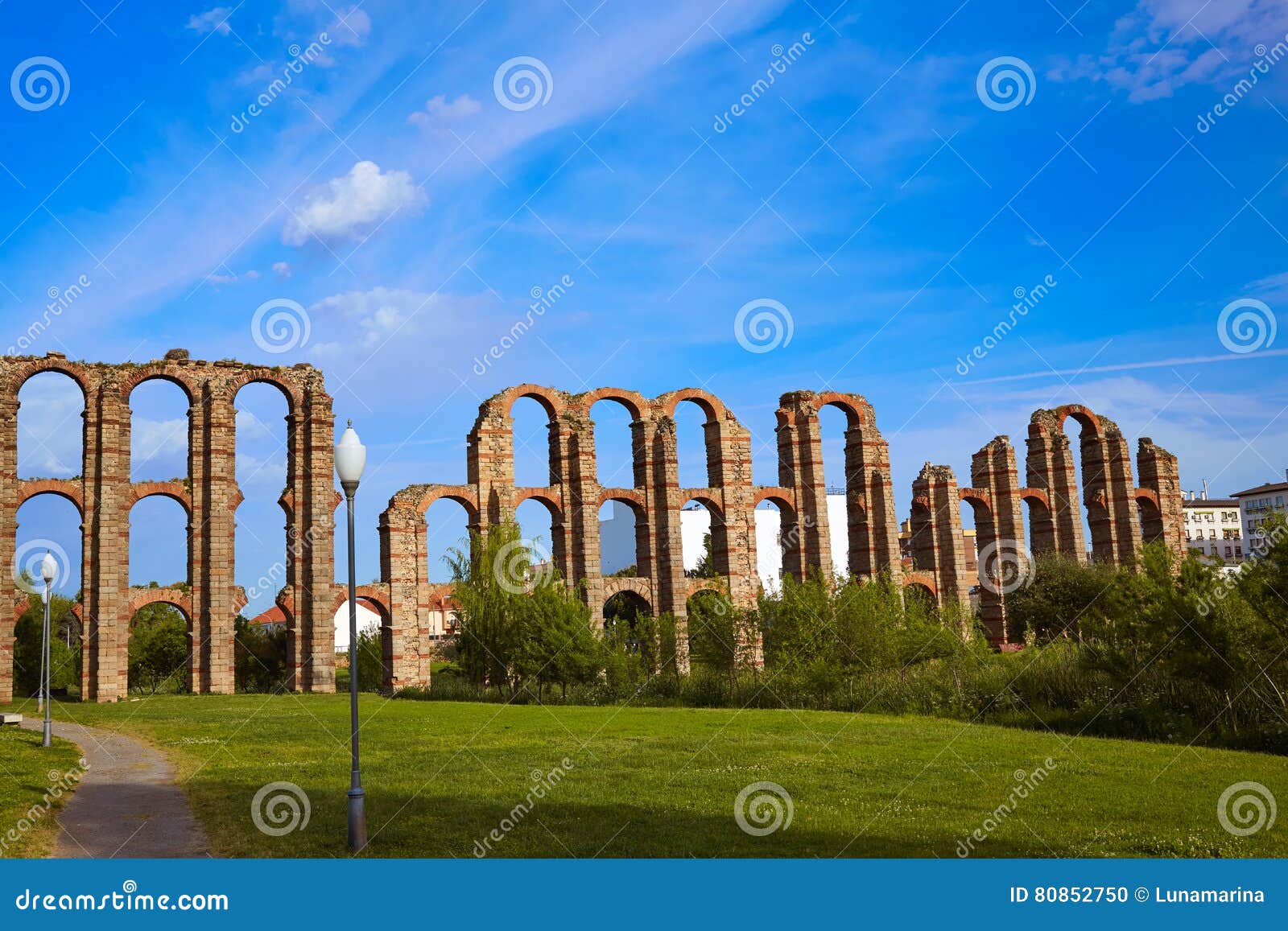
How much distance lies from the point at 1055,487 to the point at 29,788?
155 feet

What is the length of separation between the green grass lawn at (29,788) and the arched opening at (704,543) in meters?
26.3

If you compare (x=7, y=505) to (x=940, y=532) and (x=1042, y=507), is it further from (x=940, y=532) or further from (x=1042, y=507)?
(x=1042, y=507)

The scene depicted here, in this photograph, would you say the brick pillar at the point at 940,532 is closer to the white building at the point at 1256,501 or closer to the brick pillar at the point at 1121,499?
the brick pillar at the point at 1121,499

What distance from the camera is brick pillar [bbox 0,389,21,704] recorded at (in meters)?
33.2

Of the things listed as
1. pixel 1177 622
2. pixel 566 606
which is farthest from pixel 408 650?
pixel 1177 622

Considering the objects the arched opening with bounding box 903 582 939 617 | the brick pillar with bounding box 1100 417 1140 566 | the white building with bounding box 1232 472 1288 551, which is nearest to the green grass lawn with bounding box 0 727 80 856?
the arched opening with bounding box 903 582 939 617

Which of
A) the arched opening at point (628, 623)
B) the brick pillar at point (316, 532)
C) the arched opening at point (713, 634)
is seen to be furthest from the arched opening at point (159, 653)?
the arched opening at point (713, 634)

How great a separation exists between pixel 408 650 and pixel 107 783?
74.3 ft

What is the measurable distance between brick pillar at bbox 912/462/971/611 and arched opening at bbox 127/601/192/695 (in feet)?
101

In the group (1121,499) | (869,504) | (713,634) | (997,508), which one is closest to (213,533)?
(713,634)

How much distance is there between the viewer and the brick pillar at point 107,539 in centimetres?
3400

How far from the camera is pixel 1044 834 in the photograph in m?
10.4

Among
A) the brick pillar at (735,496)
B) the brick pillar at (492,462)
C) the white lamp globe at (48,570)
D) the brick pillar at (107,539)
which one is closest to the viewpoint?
the white lamp globe at (48,570)

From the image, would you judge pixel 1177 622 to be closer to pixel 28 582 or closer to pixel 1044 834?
pixel 1044 834
